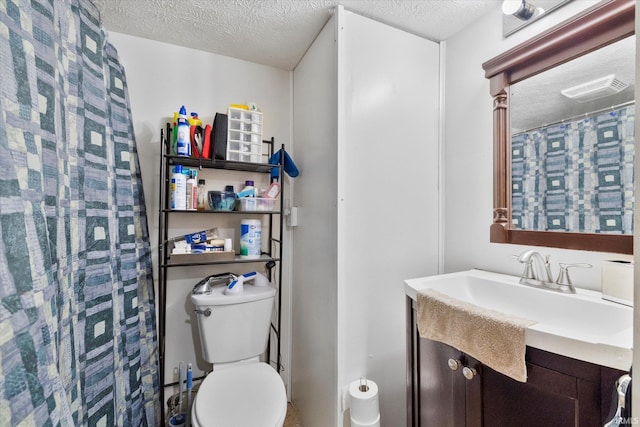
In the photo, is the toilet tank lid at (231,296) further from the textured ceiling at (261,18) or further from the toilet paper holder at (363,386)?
the textured ceiling at (261,18)

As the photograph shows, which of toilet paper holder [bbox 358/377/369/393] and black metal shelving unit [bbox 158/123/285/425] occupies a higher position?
black metal shelving unit [bbox 158/123/285/425]

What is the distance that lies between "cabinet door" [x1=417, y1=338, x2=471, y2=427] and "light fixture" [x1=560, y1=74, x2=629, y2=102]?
101 centimetres

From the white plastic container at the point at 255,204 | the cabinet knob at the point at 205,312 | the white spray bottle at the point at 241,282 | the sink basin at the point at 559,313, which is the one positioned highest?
the white plastic container at the point at 255,204

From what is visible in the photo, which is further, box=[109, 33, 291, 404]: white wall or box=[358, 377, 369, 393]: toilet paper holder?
box=[109, 33, 291, 404]: white wall

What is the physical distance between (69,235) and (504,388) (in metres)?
1.34

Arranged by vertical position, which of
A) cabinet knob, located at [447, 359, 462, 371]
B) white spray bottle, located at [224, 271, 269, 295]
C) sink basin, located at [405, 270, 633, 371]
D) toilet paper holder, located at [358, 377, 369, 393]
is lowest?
toilet paper holder, located at [358, 377, 369, 393]

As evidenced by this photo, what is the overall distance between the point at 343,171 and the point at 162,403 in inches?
57.2

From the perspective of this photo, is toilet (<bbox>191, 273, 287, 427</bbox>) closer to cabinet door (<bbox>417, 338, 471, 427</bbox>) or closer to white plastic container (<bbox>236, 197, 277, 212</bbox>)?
white plastic container (<bbox>236, 197, 277, 212</bbox>)

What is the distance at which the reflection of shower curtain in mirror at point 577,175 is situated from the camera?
891mm

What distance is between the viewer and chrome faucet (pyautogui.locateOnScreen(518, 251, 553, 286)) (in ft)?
3.30

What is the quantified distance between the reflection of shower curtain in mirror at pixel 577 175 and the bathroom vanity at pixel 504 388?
31cm

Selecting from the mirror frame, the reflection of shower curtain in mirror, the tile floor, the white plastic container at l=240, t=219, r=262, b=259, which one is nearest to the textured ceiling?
the mirror frame

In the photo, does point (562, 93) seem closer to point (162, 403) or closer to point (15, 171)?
point (15, 171)

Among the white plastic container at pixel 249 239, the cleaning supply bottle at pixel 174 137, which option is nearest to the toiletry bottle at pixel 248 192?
the white plastic container at pixel 249 239
